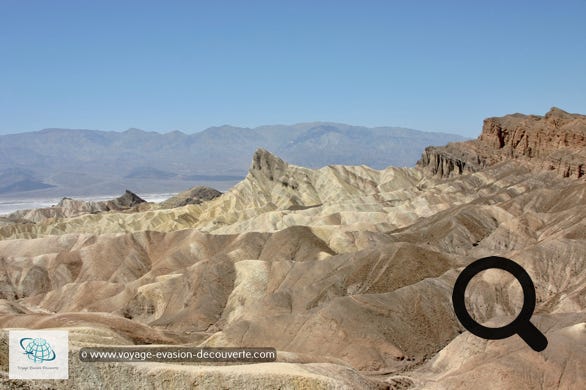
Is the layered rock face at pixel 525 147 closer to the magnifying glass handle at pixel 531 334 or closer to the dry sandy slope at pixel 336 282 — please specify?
the dry sandy slope at pixel 336 282

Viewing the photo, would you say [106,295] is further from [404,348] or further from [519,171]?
[519,171]

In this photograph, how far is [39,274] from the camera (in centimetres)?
9962

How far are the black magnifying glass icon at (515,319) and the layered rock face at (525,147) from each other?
105 metres

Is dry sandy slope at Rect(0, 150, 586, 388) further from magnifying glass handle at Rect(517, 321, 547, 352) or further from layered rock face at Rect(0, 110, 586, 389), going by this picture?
magnifying glass handle at Rect(517, 321, 547, 352)

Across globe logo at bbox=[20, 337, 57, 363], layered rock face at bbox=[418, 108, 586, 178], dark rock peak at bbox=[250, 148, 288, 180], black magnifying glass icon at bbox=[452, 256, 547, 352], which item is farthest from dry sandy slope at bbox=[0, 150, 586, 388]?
black magnifying glass icon at bbox=[452, 256, 547, 352]

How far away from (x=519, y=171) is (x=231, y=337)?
8780 centimetres

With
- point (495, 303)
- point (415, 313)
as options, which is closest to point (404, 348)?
point (415, 313)

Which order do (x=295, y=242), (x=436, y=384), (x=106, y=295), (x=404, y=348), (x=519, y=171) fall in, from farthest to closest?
1. (x=519, y=171)
2. (x=295, y=242)
3. (x=106, y=295)
4. (x=404, y=348)
5. (x=436, y=384)

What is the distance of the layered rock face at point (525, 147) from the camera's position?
386 feet

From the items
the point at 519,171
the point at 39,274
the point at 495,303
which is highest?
the point at 519,171

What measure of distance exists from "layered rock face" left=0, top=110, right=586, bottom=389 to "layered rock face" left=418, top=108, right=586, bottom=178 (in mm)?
1618

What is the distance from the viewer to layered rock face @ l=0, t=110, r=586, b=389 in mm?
38375

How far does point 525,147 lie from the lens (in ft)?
447

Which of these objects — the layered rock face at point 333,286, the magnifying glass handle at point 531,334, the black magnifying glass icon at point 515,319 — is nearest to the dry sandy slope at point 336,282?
the layered rock face at point 333,286
